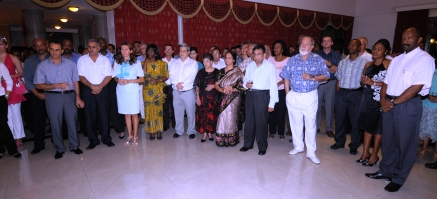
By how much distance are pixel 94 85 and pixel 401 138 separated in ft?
12.6

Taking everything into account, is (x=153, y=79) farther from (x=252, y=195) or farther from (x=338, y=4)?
(x=338, y=4)

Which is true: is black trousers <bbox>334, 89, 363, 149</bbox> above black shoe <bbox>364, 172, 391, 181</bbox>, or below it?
above

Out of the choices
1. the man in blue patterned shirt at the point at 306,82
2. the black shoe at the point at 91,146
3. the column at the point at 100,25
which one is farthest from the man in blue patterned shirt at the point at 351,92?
the column at the point at 100,25

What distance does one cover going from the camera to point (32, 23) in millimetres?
7613

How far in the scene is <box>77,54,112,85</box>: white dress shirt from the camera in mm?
3640

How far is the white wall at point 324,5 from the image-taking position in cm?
845

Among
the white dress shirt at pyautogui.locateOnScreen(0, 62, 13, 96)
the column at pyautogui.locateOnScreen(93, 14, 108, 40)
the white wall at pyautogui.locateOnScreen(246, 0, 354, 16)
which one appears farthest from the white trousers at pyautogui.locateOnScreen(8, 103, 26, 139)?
the white wall at pyautogui.locateOnScreen(246, 0, 354, 16)

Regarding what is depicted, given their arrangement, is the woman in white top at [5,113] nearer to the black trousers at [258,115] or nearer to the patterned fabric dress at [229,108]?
the patterned fabric dress at [229,108]

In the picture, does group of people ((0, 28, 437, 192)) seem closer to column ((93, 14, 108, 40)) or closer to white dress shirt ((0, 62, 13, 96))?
white dress shirt ((0, 62, 13, 96))

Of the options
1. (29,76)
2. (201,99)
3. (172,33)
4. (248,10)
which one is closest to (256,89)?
(201,99)

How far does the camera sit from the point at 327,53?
14.1ft

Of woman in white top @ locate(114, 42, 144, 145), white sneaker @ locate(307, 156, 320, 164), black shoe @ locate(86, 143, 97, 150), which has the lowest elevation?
black shoe @ locate(86, 143, 97, 150)

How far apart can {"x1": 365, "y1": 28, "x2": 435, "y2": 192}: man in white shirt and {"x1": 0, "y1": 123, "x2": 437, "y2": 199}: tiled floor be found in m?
0.33

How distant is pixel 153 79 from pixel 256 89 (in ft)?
5.40
